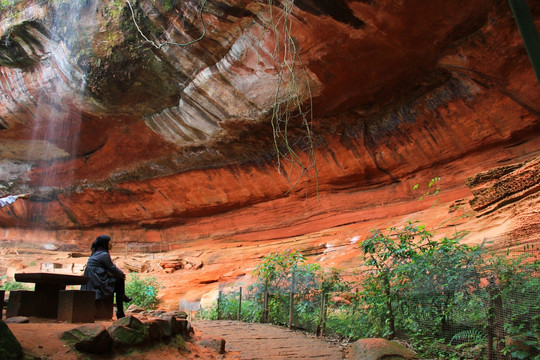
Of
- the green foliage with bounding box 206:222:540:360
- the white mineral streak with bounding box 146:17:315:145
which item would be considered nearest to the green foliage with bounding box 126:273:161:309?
the white mineral streak with bounding box 146:17:315:145

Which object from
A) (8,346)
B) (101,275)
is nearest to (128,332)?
(8,346)

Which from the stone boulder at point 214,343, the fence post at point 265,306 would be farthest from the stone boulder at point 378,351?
the fence post at point 265,306

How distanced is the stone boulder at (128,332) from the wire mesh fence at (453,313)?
2.90 meters

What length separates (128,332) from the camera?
3744mm

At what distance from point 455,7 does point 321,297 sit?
23.6 feet

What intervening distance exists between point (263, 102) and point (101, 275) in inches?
319

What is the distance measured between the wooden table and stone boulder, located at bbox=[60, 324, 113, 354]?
4.36 ft

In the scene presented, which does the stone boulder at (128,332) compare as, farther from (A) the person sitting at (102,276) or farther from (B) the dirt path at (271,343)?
(B) the dirt path at (271,343)

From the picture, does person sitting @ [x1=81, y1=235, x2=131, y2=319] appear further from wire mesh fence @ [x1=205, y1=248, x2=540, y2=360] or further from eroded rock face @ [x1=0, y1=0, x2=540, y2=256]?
eroded rock face @ [x1=0, y1=0, x2=540, y2=256]

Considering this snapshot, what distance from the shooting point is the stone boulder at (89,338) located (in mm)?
3256

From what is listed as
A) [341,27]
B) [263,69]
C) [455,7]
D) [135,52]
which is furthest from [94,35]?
[455,7]

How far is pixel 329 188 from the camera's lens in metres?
14.7

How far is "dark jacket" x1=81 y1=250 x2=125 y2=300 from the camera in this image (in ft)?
15.9

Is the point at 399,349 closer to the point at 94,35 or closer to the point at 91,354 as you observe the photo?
the point at 91,354
